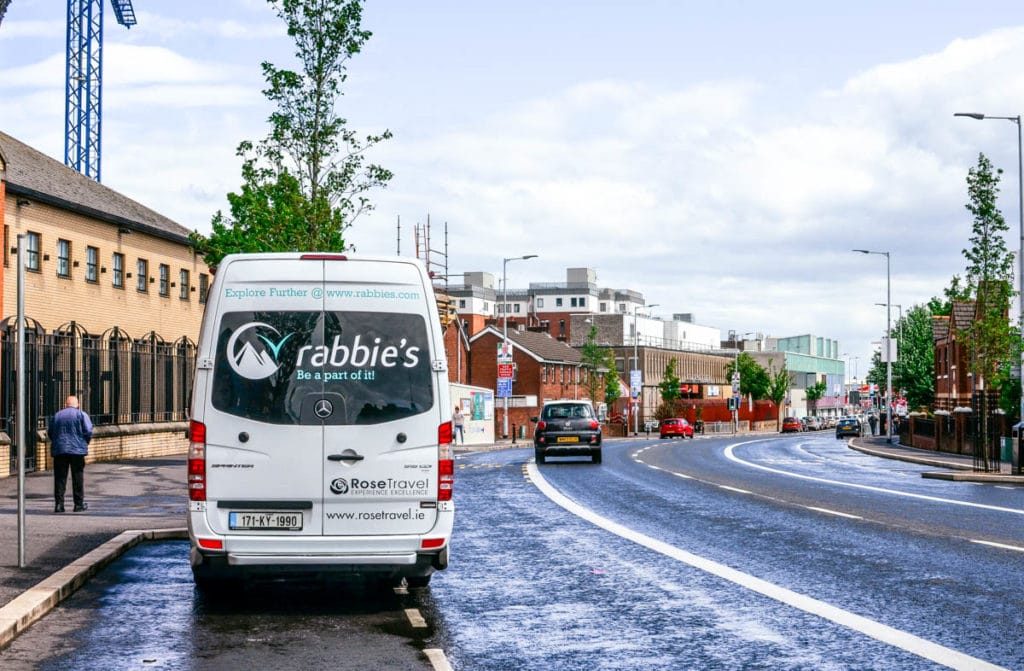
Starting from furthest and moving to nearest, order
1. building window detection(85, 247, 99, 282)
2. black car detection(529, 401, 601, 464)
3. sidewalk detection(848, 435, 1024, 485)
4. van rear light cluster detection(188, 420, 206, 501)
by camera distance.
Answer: building window detection(85, 247, 99, 282), black car detection(529, 401, 601, 464), sidewalk detection(848, 435, 1024, 485), van rear light cluster detection(188, 420, 206, 501)

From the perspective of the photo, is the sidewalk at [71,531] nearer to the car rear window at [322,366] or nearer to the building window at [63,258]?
the car rear window at [322,366]

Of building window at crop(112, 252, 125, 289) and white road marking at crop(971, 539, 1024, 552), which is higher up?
building window at crop(112, 252, 125, 289)


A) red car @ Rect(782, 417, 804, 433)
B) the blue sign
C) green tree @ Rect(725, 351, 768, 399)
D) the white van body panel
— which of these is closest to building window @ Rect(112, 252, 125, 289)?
the blue sign

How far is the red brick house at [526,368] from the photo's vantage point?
334ft

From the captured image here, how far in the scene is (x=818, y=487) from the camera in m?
26.0

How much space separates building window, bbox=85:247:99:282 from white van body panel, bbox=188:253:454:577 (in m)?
31.3

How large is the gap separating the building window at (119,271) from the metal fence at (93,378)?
2415 mm

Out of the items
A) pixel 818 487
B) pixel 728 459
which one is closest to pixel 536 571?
pixel 818 487

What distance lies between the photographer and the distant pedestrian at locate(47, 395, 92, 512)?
59.1ft

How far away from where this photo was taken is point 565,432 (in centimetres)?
3544

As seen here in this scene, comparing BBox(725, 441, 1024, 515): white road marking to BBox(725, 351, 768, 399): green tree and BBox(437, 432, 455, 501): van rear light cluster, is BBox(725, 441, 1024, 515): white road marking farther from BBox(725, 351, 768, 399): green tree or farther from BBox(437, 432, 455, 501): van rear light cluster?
BBox(725, 351, 768, 399): green tree

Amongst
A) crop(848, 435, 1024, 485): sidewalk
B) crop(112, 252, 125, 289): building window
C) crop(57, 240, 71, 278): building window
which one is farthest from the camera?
crop(112, 252, 125, 289): building window

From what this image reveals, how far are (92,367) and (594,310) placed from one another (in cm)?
14193

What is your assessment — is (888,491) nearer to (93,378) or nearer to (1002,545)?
(1002,545)
